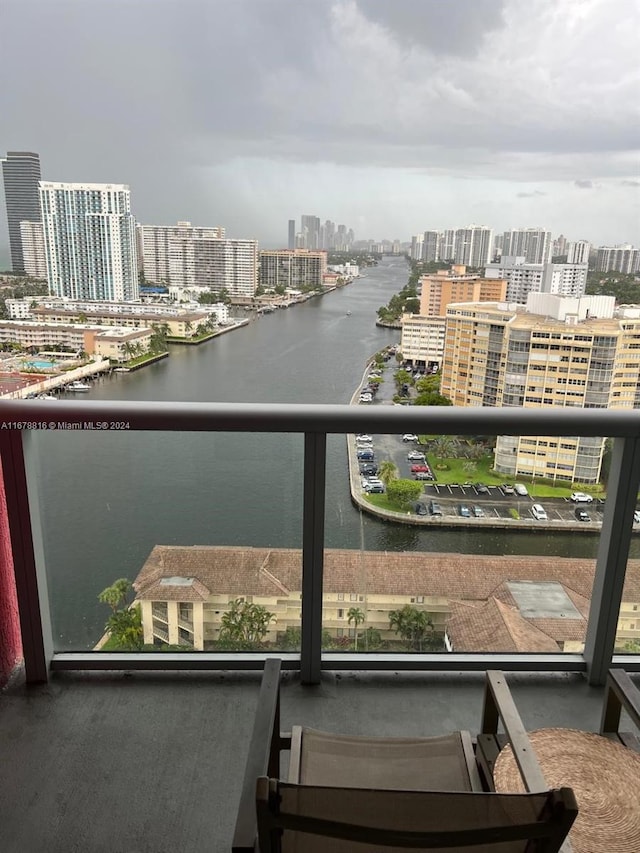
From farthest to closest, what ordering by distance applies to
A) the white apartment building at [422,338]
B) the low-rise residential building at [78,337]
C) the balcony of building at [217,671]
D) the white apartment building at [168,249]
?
the white apartment building at [168,249]
the white apartment building at [422,338]
the low-rise residential building at [78,337]
the balcony of building at [217,671]

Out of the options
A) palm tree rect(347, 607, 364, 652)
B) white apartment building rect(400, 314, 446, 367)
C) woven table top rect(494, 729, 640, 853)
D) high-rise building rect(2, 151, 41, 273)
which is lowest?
palm tree rect(347, 607, 364, 652)

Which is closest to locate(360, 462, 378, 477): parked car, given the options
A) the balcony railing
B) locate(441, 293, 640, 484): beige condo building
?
the balcony railing

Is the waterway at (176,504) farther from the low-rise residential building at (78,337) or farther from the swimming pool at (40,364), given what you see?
the low-rise residential building at (78,337)

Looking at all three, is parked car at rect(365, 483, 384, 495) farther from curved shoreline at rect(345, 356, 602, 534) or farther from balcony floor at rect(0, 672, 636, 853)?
balcony floor at rect(0, 672, 636, 853)

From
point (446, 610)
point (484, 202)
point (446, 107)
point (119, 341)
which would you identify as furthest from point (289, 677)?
point (446, 107)

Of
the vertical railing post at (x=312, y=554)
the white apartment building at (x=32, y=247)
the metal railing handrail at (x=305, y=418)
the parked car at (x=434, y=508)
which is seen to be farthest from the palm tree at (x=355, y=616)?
the white apartment building at (x=32, y=247)

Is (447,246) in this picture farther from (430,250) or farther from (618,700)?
(618,700)
